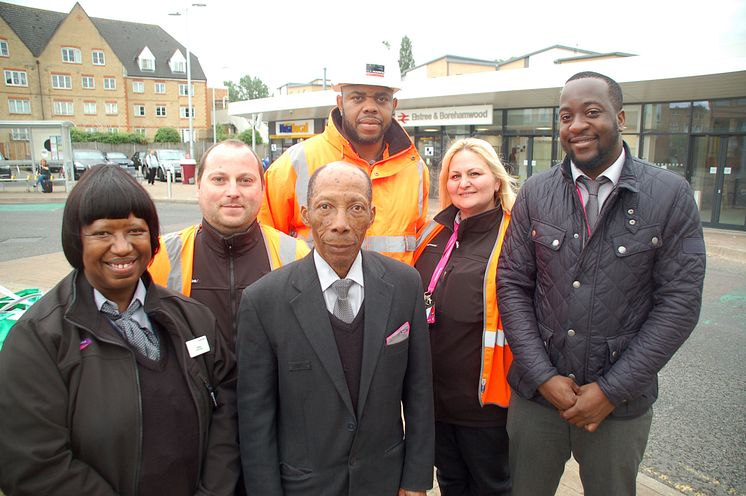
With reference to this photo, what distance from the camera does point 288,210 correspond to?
10.4ft

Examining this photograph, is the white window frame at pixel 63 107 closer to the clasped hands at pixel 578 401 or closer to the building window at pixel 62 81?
the building window at pixel 62 81

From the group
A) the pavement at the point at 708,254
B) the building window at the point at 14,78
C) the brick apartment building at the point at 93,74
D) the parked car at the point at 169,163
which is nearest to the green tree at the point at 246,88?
the brick apartment building at the point at 93,74

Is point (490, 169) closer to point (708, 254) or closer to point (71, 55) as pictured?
point (708, 254)

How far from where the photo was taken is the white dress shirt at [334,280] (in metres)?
2.07

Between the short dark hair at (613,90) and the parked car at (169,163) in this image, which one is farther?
the parked car at (169,163)

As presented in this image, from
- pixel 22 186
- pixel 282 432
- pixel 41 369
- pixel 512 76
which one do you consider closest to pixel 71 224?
pixel 41 369

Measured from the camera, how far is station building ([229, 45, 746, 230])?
12973 millimetres

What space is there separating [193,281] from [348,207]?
902 millimetres

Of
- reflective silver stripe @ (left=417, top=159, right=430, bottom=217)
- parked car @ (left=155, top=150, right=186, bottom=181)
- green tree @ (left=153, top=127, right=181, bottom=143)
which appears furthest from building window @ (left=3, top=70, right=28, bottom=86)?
reflective silver stripe @ (left=417, top=159, right=430, bottom=217)

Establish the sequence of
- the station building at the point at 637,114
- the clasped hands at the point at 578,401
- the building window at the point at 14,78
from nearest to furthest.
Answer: the clasped hands at the point at 578,401
the station building at the point at 637,114
the building window at the point at 14,78

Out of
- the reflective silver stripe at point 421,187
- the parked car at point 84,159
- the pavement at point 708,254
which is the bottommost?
the pavement at point 708,254

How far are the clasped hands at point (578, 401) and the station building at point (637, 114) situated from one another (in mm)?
9570

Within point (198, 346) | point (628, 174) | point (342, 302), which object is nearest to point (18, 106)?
point (198, 346)

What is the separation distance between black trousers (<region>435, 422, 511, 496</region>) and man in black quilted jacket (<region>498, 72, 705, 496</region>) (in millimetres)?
295
